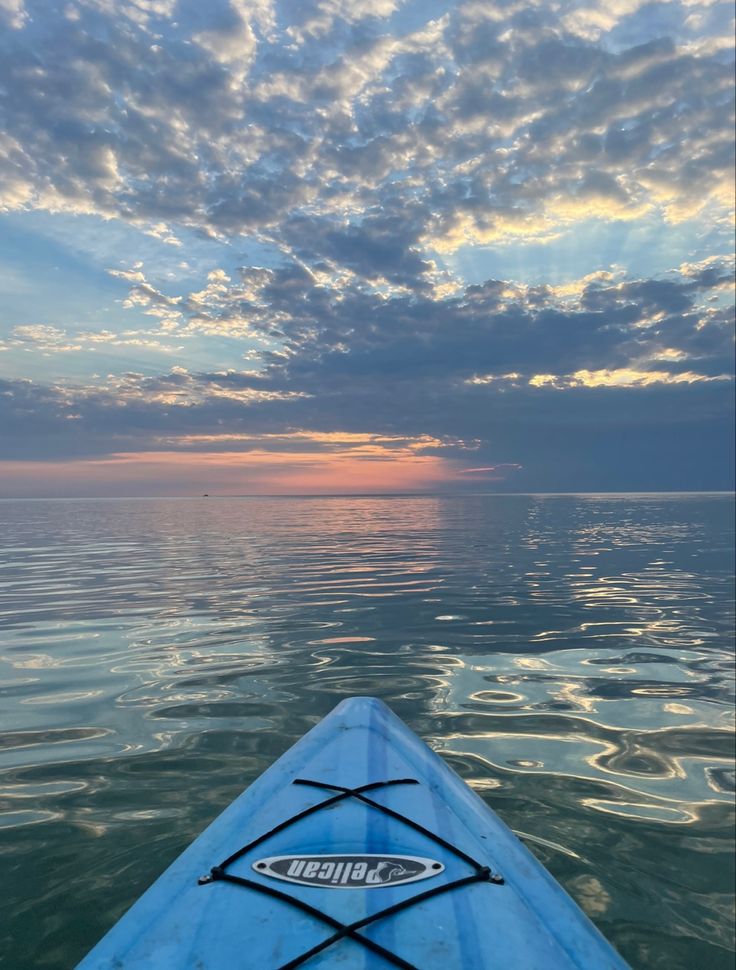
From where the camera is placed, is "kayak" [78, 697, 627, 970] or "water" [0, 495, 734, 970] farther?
"water" [0, 495, 734, 970]

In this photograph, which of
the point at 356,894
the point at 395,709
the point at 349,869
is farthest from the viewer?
the point at 395,709

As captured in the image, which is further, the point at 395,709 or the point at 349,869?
the point at 395,709

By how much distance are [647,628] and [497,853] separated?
8.84 meters

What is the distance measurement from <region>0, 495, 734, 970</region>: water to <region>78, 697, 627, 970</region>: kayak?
62 cm

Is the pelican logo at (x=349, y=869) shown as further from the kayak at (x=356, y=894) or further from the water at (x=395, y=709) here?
the water at (x=395, y=709)

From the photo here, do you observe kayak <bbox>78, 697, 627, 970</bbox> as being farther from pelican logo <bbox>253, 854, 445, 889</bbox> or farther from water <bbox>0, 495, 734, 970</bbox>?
water <bbox>0, 495, 734, 970</bbox>

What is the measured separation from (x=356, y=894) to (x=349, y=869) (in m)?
0.23

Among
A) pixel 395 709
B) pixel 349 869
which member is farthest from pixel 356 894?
pixel 395 709

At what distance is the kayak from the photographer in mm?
2855

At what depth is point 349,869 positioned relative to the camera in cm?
340

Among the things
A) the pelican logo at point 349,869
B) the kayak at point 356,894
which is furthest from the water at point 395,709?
the pelican logo at point 349,869

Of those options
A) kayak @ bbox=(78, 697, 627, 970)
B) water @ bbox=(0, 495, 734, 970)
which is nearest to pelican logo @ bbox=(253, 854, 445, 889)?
kayak @ bbox=(78, 697, 627, 970)

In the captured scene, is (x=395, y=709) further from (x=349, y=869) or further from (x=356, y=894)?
(x=356, y=894)

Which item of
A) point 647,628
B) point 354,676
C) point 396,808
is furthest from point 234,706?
point 647,628
